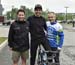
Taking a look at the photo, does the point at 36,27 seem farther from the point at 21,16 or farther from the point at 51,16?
the point at 21,16

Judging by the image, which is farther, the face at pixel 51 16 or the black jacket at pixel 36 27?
the black jacket at pixel 36 27

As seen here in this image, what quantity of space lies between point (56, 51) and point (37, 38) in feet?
2.64

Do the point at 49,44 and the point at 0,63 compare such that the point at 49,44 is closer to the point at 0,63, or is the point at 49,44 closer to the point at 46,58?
the point at 46,58

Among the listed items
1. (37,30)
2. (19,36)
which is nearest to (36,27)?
(37,30)

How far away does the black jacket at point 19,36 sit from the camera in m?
7.83

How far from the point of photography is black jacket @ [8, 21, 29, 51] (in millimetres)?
7832

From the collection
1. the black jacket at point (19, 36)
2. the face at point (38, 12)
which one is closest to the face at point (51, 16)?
the face at point (38, 12)

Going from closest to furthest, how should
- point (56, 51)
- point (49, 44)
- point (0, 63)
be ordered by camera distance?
1. point (56, 51)
2. point (49, 44)
3. point (0, 63)

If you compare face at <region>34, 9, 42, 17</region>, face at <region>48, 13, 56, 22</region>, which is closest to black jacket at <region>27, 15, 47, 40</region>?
face at <region>34, 9, 42, 17</region>

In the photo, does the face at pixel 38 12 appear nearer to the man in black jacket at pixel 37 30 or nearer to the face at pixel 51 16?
the man in black jacket at pixel 37 30

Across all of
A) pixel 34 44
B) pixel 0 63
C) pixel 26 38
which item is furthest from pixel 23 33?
pixel 0 63

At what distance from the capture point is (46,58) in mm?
7723

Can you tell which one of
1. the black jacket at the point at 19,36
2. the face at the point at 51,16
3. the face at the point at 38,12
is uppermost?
the face at the point at 38,12

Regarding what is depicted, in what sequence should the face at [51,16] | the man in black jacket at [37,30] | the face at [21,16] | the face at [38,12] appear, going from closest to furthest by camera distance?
1. the face at [21,16]
2. the face at [51,16]
3. the face at [38,12]
4. the man in black jacket at [37,30]
